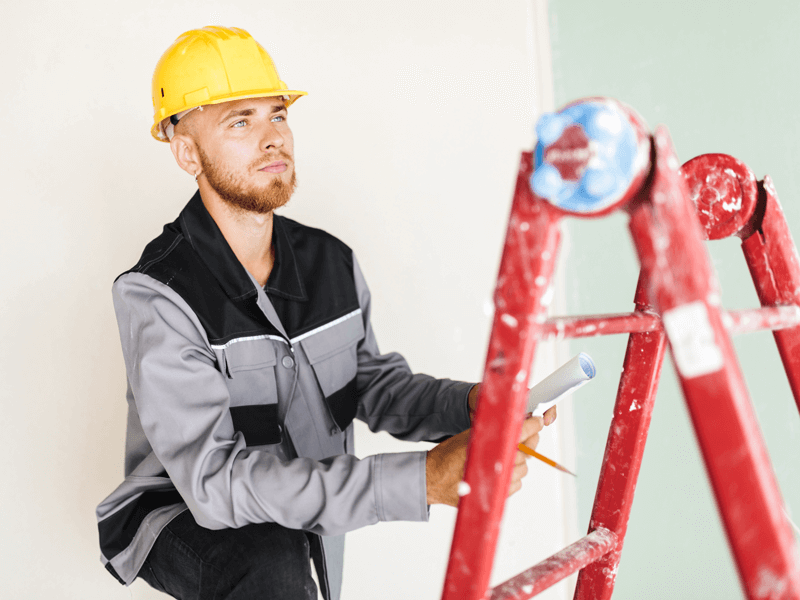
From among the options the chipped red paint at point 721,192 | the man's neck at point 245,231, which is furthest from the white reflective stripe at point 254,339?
the chipped red paint at point 721,192

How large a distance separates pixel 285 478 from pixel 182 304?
1.36ft

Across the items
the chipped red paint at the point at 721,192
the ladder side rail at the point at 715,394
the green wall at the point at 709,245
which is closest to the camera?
the ladder side rail at the point at 715,394

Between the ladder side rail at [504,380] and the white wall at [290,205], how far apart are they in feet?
4.43

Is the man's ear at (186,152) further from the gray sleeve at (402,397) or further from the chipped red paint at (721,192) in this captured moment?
the chipped red paint at (721,192)

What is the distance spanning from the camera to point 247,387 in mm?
1327

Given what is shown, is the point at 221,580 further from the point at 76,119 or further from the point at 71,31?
the point at 71,31

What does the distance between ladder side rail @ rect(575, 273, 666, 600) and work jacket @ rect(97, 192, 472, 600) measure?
27cm

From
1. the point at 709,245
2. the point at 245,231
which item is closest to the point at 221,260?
the point at 245,231

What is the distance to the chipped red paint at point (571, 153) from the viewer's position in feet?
1.75

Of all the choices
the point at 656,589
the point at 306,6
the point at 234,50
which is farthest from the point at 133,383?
the point at 656,589

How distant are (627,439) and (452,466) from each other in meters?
0.26

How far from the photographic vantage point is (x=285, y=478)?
101cm

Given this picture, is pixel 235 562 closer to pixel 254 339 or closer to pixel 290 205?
pixel 254 339

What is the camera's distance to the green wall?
1.38 m
